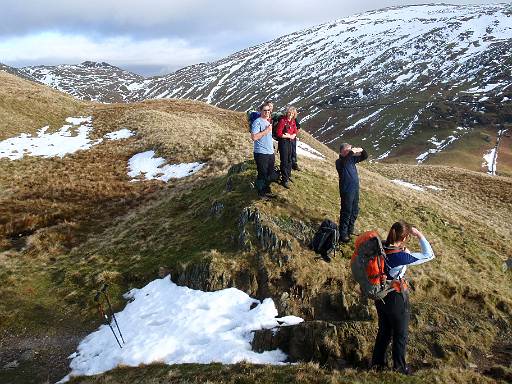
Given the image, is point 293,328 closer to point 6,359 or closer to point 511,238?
point 6,359

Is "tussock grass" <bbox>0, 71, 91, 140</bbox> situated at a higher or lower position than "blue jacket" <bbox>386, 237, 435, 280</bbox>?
higher

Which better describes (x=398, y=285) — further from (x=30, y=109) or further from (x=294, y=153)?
(x=30, y=109)

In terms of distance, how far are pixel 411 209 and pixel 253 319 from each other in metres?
13.6

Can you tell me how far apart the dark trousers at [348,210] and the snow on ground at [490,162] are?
100 m

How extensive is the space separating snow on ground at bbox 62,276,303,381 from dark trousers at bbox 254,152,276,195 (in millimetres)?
4832

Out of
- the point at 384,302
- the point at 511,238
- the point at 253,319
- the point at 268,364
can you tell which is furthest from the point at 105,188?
the point at 511,238

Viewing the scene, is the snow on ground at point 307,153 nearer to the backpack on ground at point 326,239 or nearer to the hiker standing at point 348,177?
the hiker standing at point 348,177

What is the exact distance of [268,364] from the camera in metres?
10.4

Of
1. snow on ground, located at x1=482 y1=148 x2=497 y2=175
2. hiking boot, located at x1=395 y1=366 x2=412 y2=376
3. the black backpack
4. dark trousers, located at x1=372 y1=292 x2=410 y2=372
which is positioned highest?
the black backpack

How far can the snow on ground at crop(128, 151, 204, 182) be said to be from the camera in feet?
94.3

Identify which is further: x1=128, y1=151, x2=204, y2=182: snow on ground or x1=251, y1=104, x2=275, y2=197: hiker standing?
x1=128, y1=151, x2=204, y2=182: snow on ground

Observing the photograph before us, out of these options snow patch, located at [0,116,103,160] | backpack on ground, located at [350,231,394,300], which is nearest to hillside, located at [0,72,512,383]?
backpack on ground, located at [350,231,394,300]

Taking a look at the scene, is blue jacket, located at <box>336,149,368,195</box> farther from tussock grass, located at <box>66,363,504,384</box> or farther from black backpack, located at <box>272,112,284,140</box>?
tussock grass, located at <box>66,363,504,384</box>

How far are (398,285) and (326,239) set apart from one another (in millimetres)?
5201
